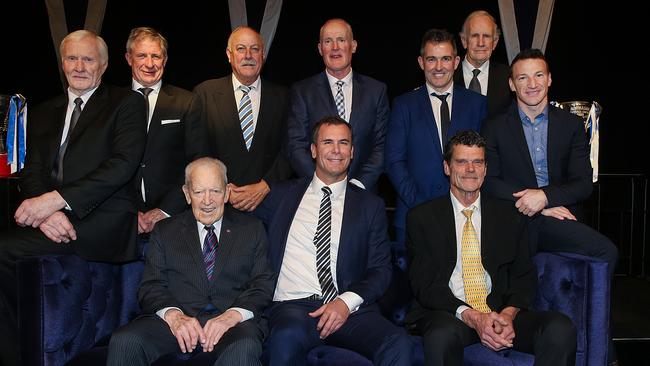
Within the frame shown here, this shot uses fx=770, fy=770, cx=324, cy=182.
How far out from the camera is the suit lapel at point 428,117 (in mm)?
4289

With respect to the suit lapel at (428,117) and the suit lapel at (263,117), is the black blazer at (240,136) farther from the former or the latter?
the suit lapel at (428,117)

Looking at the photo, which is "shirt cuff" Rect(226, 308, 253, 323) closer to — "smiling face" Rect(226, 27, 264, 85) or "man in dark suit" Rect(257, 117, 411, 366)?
"man in dark suit" Rect(257, 117, 411, 366)

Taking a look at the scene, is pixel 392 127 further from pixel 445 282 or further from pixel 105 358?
pixel 105 358

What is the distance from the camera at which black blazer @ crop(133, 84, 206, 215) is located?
420 centimetres

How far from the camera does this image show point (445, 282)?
3607 millimetres

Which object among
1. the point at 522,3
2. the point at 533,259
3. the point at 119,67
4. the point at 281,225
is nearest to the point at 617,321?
the point at 533,259

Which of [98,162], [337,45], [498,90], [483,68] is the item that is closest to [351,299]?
[98,162]

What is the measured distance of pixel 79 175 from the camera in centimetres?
368

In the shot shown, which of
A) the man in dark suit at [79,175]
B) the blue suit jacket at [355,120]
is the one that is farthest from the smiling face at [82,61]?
the blue suit jacket at [355,120]

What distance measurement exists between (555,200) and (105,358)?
2.31 meters

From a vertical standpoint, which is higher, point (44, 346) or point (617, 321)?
point (44, 346)

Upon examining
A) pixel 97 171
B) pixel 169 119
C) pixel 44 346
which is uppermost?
pixel 169 119

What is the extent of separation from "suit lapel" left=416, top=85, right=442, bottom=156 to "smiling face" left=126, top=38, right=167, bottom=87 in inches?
58.8

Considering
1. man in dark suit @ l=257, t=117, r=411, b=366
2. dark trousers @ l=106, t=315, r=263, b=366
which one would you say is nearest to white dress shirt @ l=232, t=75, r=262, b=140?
man in dark suit @ l=257, t=117, r=411, b=366
